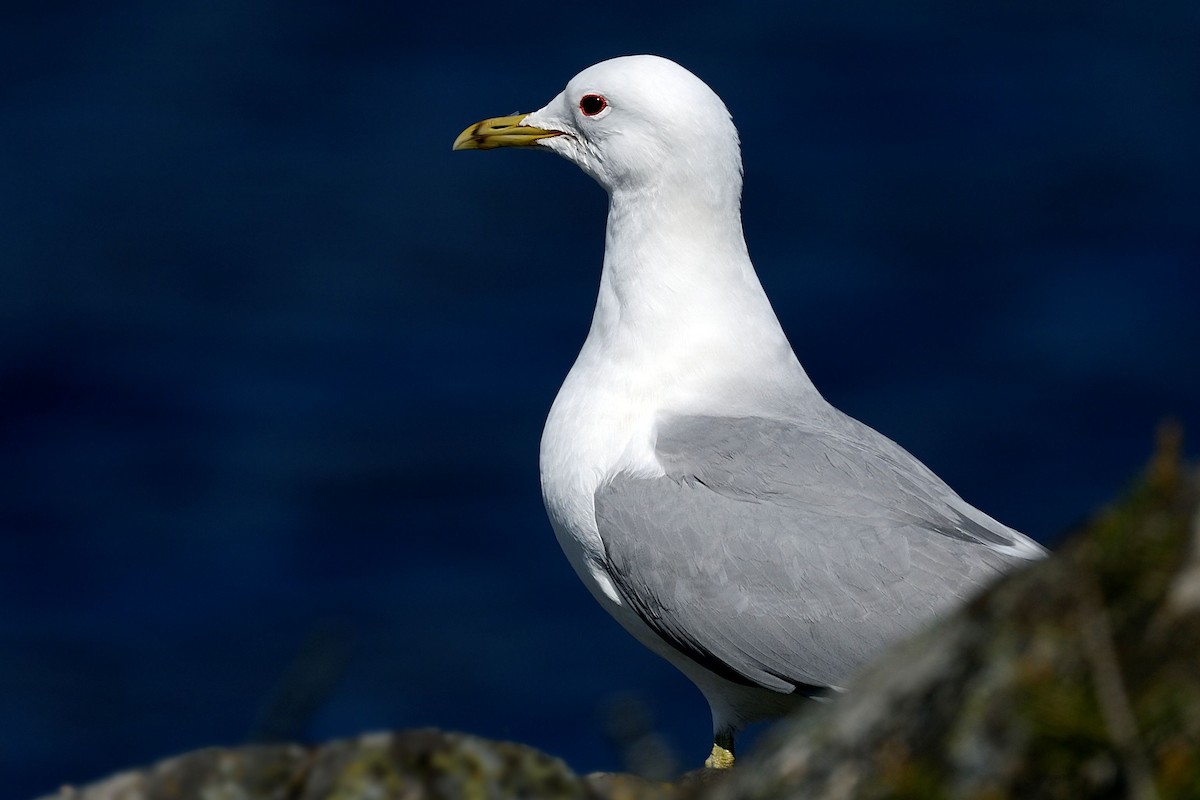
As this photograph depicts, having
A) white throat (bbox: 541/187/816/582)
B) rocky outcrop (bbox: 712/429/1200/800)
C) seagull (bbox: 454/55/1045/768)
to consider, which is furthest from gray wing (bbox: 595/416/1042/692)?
rocky outcrop (bbox: 712/429/1200/800)

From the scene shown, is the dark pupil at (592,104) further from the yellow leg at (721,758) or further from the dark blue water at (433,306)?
the dark blue water at (433,306)

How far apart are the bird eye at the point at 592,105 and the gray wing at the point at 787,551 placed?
1537 millimetres

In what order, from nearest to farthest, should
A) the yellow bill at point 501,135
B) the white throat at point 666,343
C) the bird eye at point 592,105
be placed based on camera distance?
the white throat at point 666,343 < the bird eye at point 592,105 < the yellow bill at point 501,135

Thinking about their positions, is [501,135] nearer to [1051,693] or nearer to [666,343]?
[666,343]

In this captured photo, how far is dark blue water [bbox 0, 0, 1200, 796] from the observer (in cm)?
1645

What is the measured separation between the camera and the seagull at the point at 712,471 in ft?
21.4

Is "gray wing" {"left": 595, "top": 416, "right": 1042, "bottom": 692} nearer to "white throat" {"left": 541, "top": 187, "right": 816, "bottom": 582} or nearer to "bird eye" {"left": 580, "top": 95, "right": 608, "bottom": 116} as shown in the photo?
"white throat" {"left": 541, "top": 187, "right": 816, "bottom": 582}

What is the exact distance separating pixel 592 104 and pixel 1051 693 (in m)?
5.20

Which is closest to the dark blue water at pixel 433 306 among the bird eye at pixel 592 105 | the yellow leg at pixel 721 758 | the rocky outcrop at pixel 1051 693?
the yellow leg at pixel 721 758

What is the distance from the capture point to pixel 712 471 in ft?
22.4

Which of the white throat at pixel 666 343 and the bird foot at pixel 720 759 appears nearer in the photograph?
the bird foot at pixel 720 759

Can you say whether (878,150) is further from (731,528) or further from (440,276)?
(731,528)

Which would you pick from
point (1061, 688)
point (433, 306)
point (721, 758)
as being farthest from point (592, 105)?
point (433, 306)

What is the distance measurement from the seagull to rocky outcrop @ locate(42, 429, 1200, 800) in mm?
3032
